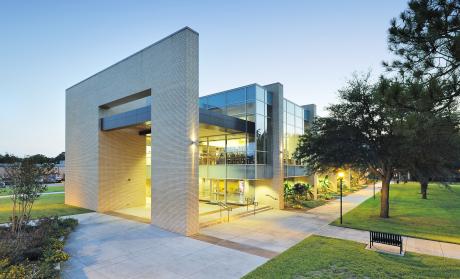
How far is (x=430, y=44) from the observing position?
24.3ft

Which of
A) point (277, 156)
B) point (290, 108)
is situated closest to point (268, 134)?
point (277, 156)

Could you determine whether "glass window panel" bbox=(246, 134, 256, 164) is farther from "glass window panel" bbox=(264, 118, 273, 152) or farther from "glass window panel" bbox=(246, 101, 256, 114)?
"glass window panel" bbox=(246, 101, 256, 114)

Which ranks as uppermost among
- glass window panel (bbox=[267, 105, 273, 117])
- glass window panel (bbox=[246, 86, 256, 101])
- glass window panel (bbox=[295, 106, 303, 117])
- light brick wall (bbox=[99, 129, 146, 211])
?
glass window panel (bbox=[246, 86, 256, 101])

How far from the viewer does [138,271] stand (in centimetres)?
792

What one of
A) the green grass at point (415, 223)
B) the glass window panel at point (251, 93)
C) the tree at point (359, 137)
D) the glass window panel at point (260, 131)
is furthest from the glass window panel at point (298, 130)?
the green grass at point (415, 223)

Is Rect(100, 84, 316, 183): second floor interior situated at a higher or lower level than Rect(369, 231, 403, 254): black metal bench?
higher

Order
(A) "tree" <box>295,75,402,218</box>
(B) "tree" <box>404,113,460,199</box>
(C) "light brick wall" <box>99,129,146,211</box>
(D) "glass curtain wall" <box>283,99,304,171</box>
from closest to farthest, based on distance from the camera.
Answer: (B) "tree" <box>404,113,460,199</box>, (A) "tree" <box>295,75,402,218</box>, (C) "light brick wall" <box>99,129,146,211</box>, (D) "glass curtain wall" <box>283,99,304,171</box>

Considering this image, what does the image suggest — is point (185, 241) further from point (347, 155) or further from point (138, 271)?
point (347, 155)

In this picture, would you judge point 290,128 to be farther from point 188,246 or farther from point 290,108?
point 188,246

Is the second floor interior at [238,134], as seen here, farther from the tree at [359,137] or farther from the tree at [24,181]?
the tree at [24,181]

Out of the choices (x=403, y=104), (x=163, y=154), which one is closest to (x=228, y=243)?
(x=163, y=154)

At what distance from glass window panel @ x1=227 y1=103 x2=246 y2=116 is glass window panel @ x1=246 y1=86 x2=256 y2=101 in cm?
69

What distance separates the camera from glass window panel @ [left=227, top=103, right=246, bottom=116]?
63.5 ft

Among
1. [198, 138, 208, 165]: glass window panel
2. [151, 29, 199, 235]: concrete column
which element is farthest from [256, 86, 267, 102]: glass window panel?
[151, 29, 199, 235]: concrete column
